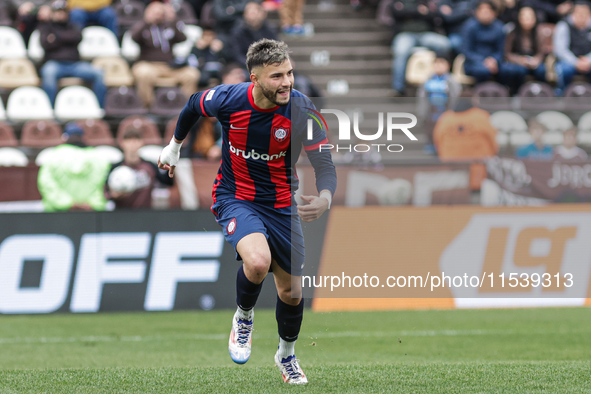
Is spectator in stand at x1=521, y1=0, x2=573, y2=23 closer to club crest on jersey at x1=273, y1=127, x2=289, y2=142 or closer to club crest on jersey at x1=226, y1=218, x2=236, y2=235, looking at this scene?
club crest on jersey at x1=273, y1=127, x2=289, y2=142

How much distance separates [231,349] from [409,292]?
4287mm

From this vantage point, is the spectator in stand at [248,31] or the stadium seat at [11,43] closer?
the spectator in stand at [248,31]

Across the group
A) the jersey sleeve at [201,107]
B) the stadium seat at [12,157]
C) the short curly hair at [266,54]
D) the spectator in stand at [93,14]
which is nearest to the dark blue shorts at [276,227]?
the jersey sleeve at [201,107]

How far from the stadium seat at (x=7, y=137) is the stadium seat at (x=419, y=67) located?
6.29 meters

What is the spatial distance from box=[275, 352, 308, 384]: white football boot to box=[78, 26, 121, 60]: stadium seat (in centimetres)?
881

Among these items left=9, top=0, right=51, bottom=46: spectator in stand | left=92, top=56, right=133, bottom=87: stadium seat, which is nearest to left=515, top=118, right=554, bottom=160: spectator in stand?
left=92, top=56, right=133, bottom=87: stadium seat

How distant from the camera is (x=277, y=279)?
16.7 feet

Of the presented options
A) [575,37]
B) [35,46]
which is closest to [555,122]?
[575,37]

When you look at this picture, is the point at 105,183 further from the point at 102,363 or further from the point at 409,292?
the point at 409,292

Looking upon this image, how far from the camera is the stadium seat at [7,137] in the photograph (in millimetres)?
10469

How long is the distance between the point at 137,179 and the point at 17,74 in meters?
4.37

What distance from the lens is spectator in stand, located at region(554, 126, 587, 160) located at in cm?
913

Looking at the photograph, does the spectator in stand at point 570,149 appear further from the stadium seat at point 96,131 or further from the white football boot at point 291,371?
the stadium seat at point 96,131

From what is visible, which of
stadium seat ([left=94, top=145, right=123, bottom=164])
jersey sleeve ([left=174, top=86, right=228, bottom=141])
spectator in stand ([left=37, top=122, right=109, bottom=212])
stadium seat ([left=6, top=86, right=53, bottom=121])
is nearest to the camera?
jersey sleeve ([left=174, top=86, right=228, bottom=141])
